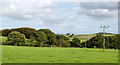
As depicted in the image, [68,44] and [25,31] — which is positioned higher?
[25,31]

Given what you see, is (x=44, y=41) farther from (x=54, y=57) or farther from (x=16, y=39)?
(x=54, y=57)

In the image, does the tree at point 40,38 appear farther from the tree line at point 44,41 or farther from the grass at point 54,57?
the grass at point 54,57

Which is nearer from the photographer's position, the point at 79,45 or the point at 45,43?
the point at 45,43

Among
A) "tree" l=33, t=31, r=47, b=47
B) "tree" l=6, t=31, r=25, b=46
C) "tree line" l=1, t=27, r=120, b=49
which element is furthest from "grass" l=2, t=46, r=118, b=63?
"tree" l=33, t=31, r=47, b=47

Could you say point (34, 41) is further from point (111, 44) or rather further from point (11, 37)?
point (111, 44)

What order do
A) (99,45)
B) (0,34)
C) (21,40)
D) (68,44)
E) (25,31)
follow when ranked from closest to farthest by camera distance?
→ 1. (21,40)
2. (99,45)
3. (68,44)
4. (25,31)
5. (0,34)

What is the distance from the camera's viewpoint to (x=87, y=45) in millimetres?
121812

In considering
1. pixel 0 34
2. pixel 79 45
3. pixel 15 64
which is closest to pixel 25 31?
pixel 0 34

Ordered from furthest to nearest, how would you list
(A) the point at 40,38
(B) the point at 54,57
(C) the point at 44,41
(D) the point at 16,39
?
1. (C) the point at 44,41
2. (A) the point at 40,38
3. (D) the point at 16,39
4. (B) the point at 54,57

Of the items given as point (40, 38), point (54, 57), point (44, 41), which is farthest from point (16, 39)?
point (54, 57)

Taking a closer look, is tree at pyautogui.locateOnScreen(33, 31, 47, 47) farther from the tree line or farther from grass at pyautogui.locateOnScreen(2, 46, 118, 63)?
grass at pyautogui.locateOnScreen(2, 46, 118, 63)

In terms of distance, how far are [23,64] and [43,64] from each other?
193 cm

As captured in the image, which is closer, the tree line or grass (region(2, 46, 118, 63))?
grass (region(2, 46, 118, 63))

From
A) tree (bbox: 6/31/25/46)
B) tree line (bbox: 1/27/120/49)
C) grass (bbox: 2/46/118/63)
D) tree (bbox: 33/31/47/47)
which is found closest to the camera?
grass (bbox: 2/46/118/63)
